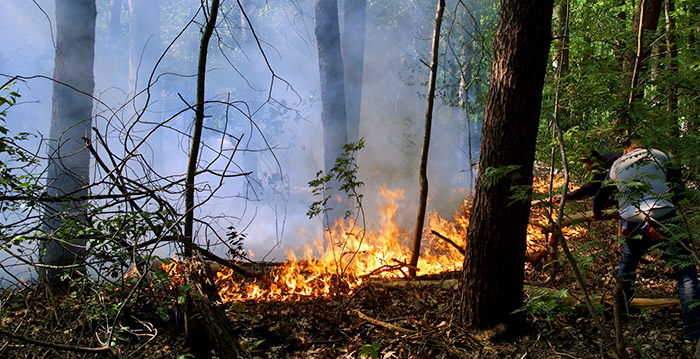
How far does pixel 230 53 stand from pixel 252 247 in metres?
16.2

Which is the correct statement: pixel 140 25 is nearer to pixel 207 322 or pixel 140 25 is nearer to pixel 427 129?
pixel 427 129

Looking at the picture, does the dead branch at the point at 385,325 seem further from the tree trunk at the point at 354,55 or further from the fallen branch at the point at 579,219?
the tree trunk at the point at 354,55

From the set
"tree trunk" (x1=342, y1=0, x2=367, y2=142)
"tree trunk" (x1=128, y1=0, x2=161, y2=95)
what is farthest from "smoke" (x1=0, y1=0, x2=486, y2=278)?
"tree trunk" (x1=342, y1=0, x2=367, y2=142)

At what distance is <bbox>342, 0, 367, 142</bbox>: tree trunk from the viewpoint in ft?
50.6

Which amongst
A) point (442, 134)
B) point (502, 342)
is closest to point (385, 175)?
point (442, 134)

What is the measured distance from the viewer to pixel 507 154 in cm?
339

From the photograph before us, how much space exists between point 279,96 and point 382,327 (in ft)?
95.4

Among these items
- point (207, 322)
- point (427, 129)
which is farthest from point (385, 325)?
point (427, 129)

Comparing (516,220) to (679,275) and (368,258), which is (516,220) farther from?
(368,258)

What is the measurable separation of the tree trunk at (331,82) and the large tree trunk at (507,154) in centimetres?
934

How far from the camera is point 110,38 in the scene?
1139 inches

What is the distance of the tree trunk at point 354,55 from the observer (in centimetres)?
1541

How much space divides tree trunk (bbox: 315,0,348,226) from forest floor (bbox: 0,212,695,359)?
325 inches

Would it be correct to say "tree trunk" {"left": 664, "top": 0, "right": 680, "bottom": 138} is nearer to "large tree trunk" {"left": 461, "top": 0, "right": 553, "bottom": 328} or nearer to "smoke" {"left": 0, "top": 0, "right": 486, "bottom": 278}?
"large tree trunk" {"left": 461, "top": 0, "right": 553, "bottom": 328}
